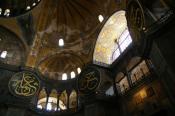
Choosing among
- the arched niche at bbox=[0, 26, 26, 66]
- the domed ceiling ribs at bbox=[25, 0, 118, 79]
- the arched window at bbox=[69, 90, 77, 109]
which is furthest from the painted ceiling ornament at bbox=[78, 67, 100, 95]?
the arched niche at bbox=[0, 26, 26, 66]

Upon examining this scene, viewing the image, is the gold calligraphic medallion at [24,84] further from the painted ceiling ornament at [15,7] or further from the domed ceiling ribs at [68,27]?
the painted ceiling ornament at [15,7]

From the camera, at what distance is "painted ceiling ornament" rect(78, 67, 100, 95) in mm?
15036

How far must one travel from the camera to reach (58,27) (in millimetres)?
20547

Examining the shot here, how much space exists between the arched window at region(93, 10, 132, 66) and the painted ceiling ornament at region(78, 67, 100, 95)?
1.32 m

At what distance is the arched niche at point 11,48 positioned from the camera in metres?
17.0

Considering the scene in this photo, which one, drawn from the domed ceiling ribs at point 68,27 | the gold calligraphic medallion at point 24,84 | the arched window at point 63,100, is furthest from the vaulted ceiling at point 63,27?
the arched window at point 63,100

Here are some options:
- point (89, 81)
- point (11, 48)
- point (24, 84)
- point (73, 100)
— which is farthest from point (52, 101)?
point (11, 48)

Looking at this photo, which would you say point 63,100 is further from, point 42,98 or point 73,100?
point 42,98

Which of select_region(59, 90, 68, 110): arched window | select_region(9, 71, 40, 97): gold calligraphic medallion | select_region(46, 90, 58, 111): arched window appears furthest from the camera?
select_region(59, 90, 68, 110): arched window

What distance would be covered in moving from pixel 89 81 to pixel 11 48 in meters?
7.89

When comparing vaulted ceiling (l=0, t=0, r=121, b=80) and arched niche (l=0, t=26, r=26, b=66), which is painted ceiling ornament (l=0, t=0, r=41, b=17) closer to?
vaulted ceiling (l=0, t=0, r=121, b=80)

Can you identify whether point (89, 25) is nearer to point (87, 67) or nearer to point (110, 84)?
point (87, 67)

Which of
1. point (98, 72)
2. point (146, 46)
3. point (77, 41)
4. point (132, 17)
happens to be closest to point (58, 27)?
point (77, 41)

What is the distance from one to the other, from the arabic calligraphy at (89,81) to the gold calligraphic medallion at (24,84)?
3.48m
